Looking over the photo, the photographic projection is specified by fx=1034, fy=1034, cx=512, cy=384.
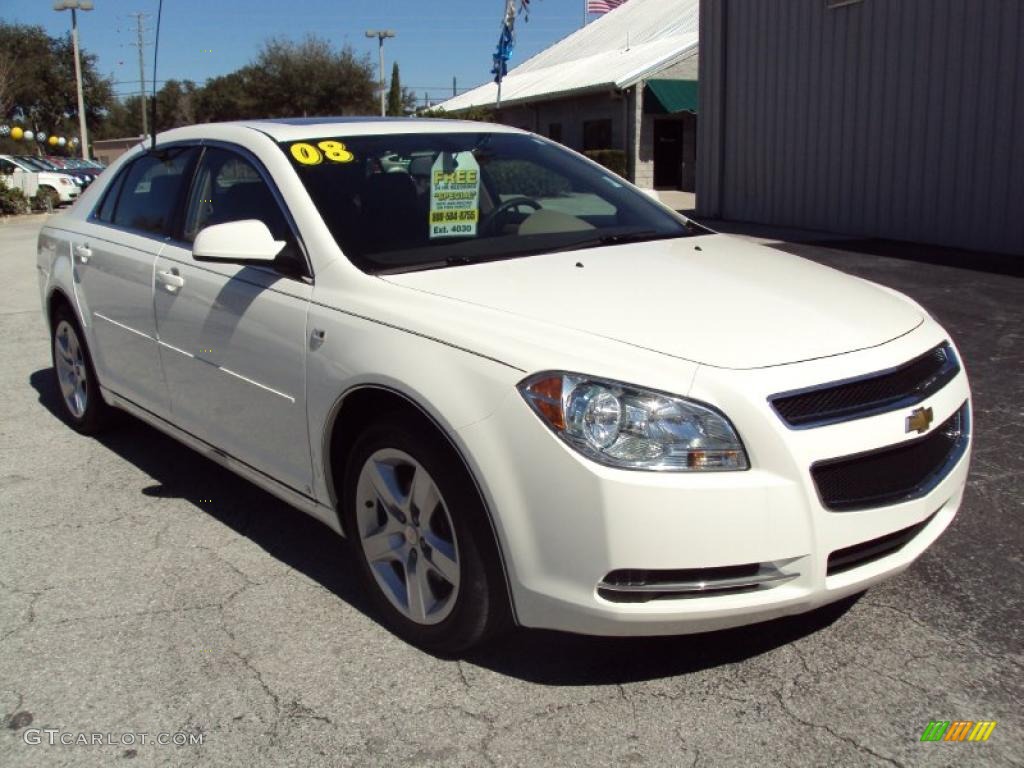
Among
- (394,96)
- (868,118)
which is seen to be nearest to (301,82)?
(394,96)

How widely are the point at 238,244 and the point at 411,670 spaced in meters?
1.56

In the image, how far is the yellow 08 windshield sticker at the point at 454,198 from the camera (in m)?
3.84

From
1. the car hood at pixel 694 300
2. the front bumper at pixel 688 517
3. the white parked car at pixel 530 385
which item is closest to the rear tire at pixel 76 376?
the white parked car at pixel 530 385

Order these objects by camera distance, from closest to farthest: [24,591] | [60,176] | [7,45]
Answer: [24,591] < [60,176] < [7,45]

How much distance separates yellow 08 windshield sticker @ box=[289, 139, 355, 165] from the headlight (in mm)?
1710

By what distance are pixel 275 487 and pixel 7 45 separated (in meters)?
51.6

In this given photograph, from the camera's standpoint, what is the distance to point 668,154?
28.0m

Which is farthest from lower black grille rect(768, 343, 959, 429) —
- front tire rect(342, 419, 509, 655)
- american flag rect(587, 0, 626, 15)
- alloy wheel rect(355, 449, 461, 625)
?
american flag rect(587, 0, 626, 15)

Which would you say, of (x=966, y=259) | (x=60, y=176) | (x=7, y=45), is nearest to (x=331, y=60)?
(x=7, y=45)

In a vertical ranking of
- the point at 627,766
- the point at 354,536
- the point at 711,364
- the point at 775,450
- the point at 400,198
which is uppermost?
the point at 400,198

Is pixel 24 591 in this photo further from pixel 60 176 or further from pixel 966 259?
pixel 60 176

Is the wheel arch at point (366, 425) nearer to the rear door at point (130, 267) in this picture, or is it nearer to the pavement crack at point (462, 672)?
the pavement crack at point (462, 672)

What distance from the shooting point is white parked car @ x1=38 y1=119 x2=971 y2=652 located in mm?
2654

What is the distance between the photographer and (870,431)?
276 centimetres
